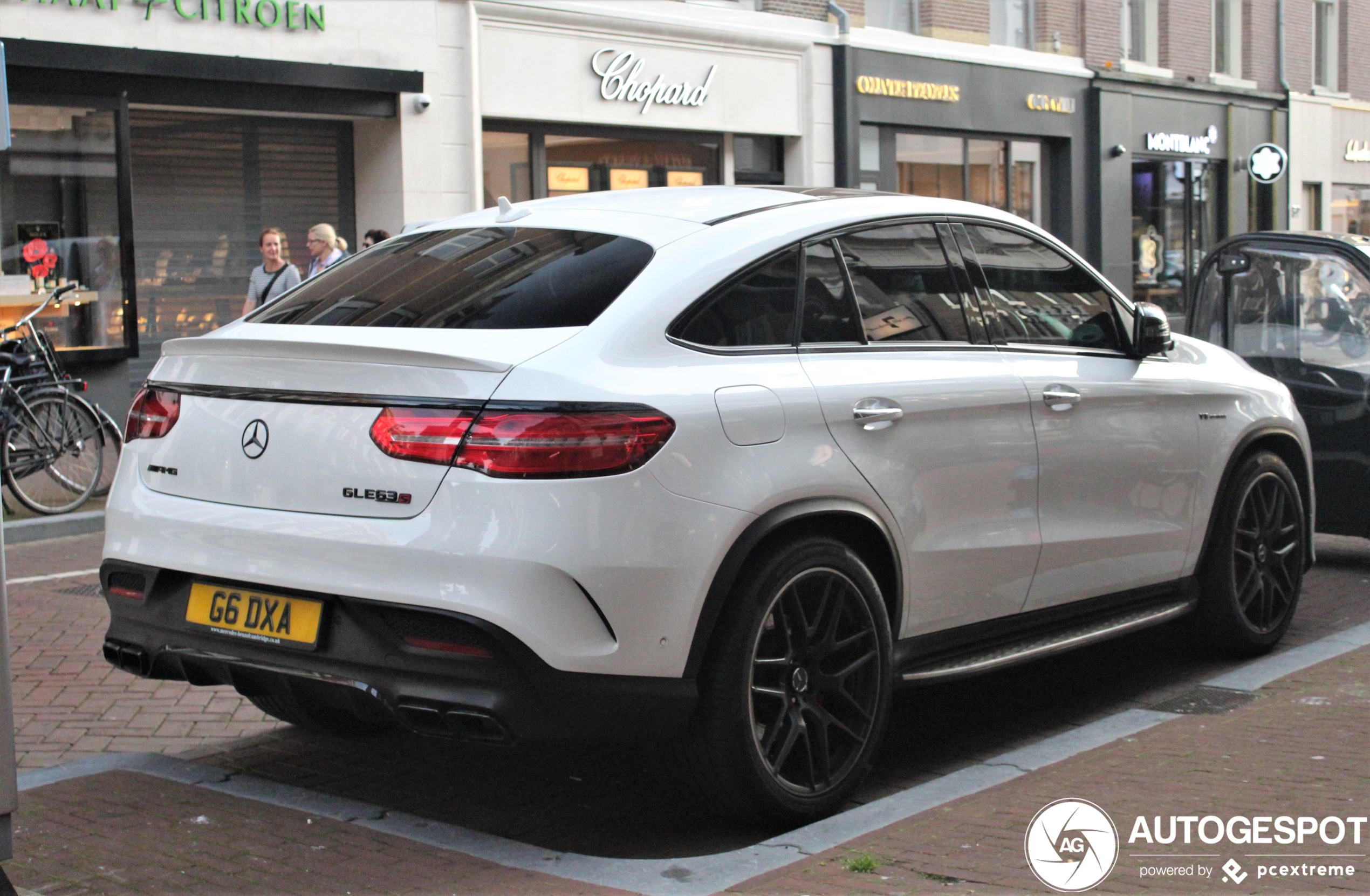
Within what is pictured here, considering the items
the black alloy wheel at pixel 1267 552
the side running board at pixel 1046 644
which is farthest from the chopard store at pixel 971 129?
the side running board at pixel 1046 644

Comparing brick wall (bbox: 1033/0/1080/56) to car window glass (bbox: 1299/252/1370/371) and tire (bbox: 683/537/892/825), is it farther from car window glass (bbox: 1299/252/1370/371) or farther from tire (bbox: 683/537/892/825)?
tire (bbox: 683/537/892/825)

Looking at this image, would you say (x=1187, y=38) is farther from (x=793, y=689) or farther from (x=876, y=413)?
(x=793, y=689)

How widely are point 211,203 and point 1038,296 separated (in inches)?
465

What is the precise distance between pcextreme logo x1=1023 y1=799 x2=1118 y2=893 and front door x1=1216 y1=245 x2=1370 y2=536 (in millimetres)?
4306

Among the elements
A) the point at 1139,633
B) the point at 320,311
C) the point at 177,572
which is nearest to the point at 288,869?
the point at 177,572

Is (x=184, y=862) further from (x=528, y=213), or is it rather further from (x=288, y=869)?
(x=528, y=213)

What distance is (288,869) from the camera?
152 inches

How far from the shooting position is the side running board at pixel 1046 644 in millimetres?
4645

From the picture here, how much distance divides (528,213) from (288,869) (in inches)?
78.8

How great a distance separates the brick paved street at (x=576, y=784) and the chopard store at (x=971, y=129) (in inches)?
651

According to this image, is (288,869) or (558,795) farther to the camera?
(558,795)

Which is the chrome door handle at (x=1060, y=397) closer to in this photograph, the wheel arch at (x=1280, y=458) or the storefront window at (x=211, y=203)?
the wheel arch at (x=1280, y=458)

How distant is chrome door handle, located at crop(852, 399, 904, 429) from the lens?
14.3ft

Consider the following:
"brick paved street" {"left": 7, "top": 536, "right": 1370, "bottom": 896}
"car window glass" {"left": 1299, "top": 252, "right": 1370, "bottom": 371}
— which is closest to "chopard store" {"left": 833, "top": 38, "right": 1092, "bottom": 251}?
"car window glass" {"left": 1299, "top": 252, "right": 1370, "bottom": 371}
